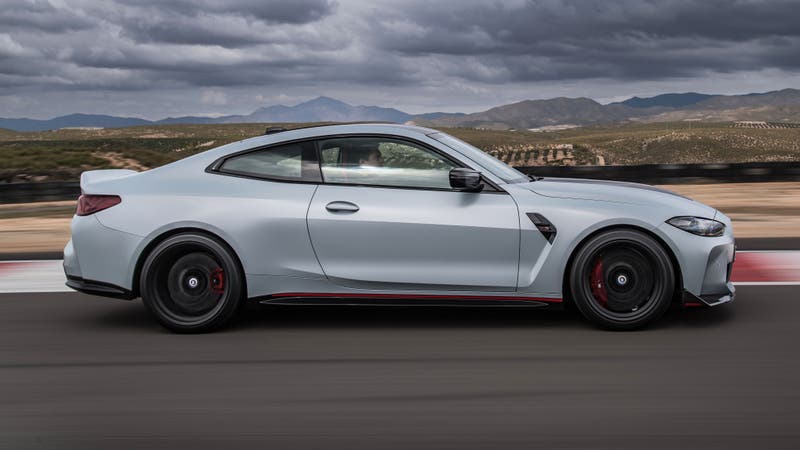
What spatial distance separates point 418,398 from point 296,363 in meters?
1.01

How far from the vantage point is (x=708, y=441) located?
3.72 m

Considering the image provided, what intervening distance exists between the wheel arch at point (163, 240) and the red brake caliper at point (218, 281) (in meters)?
0.13

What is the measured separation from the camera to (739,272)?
806 centimetres

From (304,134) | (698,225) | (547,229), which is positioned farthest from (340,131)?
(698,225)

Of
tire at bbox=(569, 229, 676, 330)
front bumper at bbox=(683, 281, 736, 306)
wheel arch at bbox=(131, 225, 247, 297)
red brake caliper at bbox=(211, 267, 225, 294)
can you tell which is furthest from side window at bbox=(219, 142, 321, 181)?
front bumper at bbox=(683, 281, 736, 306)

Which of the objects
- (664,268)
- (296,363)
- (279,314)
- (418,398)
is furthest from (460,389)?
(279,314)

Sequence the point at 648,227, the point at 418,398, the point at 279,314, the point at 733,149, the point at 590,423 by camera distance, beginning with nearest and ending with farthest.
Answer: the point at 590,423 → the point at 418,398 → the point at 648,227 → the point at 279,314 → the point at 733,149

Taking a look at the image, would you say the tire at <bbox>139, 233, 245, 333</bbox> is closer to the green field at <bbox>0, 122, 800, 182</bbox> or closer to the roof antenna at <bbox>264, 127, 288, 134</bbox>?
the roof antenna at <bbox>264, 127, 288, 134</bbox>

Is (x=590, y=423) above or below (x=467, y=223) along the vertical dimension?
below

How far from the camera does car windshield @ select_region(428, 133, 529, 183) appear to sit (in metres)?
5.83

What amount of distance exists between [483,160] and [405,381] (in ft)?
6.05

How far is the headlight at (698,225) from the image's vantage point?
18.1 feet

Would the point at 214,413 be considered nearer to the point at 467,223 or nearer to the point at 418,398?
the point at 418,398

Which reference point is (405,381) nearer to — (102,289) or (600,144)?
(102,289)
